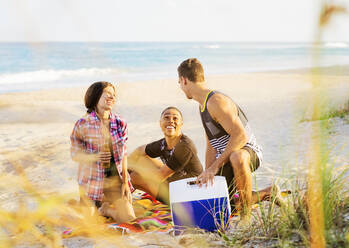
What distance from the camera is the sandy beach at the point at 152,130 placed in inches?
168

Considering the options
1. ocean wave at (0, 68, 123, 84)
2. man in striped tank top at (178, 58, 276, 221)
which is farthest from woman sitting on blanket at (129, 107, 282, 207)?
ocean wave at (0, 68, 123, 84)

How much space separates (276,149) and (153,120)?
353cm

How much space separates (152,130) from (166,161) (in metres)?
3.82

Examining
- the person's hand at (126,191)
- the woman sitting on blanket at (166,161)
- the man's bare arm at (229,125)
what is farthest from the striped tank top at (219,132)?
the person's hand at (126,191)

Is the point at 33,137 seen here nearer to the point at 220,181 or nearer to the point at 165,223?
the point at 165,223

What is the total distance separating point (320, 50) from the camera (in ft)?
1.47

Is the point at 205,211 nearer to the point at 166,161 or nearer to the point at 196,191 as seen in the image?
the point at 196,191

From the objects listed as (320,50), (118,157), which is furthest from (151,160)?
(320,50)

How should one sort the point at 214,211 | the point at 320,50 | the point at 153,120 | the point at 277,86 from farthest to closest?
the point at 277,86
the point at 153,120
the point at 214,211
the point at 320,50

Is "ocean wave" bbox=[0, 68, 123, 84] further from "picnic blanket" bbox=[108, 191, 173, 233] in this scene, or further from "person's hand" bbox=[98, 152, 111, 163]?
"person's hand" bbox=[98, 152, 111, 163]

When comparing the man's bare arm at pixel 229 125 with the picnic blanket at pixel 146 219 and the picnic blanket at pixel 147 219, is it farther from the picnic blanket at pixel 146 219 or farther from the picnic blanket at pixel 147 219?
the picnic blanket at pixel 146 219

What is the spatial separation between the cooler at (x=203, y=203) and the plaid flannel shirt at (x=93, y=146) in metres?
0.80

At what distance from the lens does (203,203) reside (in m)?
2.61

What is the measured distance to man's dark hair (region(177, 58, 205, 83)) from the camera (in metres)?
3.07
